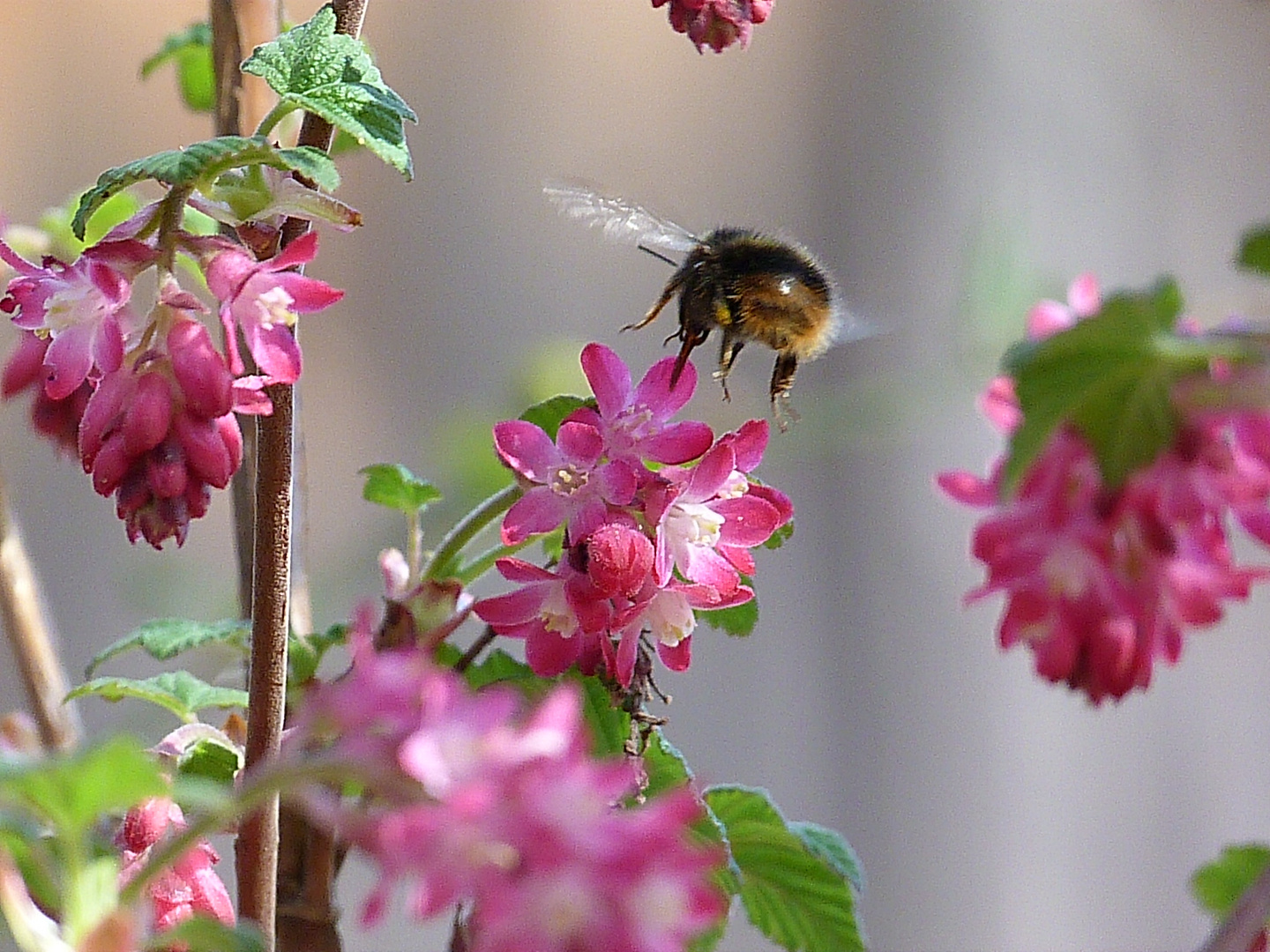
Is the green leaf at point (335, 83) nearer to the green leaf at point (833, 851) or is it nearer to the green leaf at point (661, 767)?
the green leaf at point (661, 767)

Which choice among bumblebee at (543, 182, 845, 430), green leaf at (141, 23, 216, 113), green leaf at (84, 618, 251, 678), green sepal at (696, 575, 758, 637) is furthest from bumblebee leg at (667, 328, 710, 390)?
green leaf at (141, 23, 216, 113)

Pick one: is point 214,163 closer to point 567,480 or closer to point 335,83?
point 335,83

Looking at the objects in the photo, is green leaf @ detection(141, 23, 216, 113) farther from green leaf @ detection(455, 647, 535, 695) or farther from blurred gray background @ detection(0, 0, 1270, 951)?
blurred gray background @ detection(0, 0, 1270, 951)

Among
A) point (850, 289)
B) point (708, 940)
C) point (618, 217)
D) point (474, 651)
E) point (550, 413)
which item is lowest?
point (708, 940)

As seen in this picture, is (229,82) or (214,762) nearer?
(214,762)

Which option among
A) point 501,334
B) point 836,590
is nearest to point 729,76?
point 501,334

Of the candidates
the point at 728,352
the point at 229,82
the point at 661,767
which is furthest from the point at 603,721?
the point at 229,82
